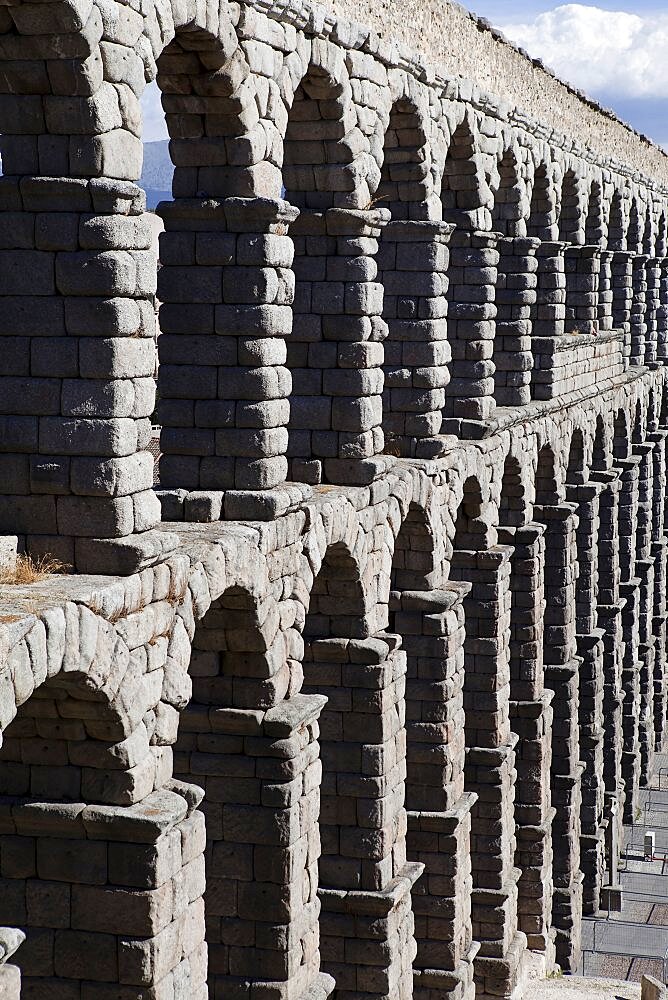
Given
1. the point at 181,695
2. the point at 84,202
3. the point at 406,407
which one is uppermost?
the point at 84,202

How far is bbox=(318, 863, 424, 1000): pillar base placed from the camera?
14828mm

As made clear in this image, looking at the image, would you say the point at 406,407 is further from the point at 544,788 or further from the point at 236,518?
the point at 544,788

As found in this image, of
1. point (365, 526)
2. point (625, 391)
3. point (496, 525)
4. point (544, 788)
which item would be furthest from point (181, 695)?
point (625, 391)

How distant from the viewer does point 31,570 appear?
397 inches

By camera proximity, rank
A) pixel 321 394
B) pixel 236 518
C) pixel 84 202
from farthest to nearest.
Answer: pixel 321 394, pixel 236 518, pixel 84 202

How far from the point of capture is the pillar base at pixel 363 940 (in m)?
14.8

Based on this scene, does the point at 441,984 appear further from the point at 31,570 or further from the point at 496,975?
the point at 31,570

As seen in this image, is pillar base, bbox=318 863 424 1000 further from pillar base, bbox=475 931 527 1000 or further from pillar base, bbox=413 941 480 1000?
pillar base, bbox=475 931 527 1000

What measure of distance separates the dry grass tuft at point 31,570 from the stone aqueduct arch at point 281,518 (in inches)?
7.1

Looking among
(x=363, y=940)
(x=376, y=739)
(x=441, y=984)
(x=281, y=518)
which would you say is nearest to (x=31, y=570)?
(x=281, y=518)

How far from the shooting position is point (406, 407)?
1702cm

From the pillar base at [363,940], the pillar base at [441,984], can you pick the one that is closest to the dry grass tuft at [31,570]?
the pillar base at [363,940]

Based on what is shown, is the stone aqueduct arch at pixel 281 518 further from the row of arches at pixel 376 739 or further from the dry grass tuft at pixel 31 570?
the dry grass tuft at pixel 31 570

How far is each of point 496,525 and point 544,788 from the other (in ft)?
14.3
